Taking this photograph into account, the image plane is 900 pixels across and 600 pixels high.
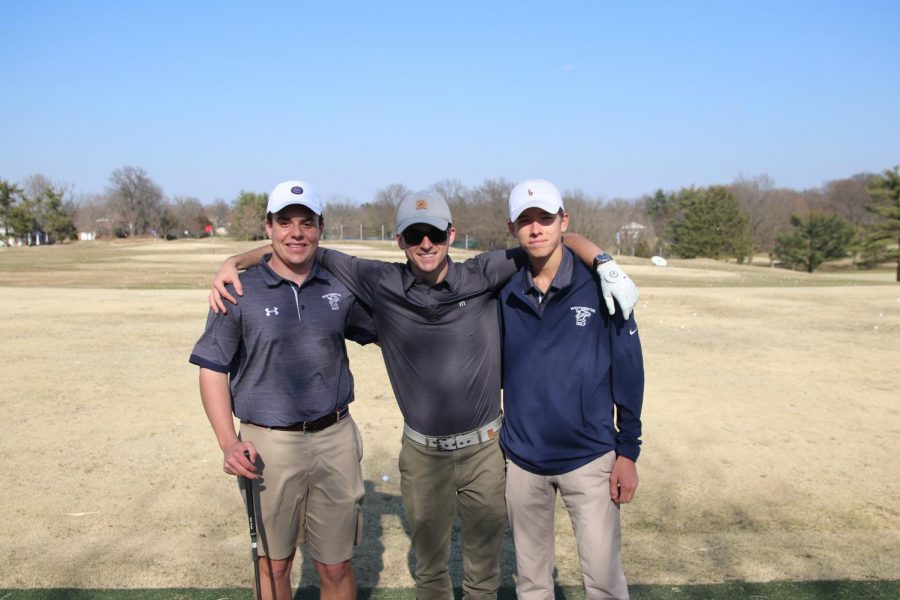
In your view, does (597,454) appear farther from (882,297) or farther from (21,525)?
(882,297)

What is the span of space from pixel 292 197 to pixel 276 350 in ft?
2.51

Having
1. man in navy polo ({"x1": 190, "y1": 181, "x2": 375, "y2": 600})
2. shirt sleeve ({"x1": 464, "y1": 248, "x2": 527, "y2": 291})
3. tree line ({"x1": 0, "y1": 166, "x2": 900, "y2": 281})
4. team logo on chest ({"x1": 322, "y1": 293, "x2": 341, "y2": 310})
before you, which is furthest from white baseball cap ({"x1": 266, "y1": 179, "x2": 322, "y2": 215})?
tree line ({"x1": 0, "y1": 166, "x2": 900, "y2": 281})

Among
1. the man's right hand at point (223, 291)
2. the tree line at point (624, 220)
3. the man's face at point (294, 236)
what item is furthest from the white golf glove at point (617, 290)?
the tree line at point (624, 220)

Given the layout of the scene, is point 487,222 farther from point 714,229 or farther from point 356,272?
point 356,272

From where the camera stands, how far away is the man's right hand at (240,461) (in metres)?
3.10

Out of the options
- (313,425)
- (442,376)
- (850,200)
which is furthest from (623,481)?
(850,200)

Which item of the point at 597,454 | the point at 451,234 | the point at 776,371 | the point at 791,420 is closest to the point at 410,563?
the point at 597,454

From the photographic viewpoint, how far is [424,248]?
3.31m

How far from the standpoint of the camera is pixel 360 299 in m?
3.50

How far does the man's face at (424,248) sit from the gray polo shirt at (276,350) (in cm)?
47

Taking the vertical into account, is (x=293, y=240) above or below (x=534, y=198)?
below

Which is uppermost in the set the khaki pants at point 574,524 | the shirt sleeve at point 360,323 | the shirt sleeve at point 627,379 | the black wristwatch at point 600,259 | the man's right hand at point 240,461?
the black wristwatch at point 600,259

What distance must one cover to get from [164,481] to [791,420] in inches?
278

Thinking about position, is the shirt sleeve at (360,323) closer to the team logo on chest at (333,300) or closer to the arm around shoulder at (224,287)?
the team logo on chest at (333,300)
